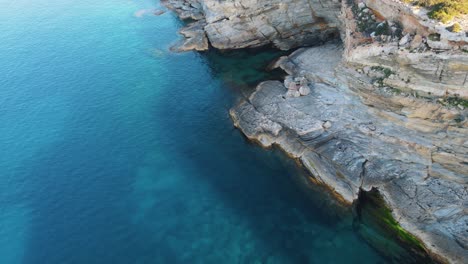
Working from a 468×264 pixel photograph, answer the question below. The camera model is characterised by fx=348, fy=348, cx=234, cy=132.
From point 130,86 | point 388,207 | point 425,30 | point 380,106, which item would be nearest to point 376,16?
point 425,30

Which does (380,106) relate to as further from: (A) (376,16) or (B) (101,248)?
(B) (101,248)

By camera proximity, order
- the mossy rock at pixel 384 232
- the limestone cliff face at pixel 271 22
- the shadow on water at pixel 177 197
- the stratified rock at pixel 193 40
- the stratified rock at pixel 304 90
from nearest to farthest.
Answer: the mossy rock at pixel 384 232 < the shadow on water at pixel 177 197 < the stratified rock at pixel 304 90 < the limestone cliff face at pixel 271 22 < the stratified rock at pixel 193 40

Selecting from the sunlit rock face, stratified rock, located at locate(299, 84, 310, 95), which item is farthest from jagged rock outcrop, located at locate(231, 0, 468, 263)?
the sunlit rock face

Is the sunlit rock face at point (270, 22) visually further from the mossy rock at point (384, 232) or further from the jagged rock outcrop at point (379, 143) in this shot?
the mossy rock at point (384, 232)

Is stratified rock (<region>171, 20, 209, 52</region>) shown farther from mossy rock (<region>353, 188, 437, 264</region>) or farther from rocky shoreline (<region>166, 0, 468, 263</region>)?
mossy rock (<region>353, 188, 437, 264</region>)

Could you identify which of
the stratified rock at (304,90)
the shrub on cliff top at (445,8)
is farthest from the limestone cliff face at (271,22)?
the shrub on cliff top at (445,8)

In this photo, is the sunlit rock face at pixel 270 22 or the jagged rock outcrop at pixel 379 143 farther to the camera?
the sunlit rock face at pixel 270 22

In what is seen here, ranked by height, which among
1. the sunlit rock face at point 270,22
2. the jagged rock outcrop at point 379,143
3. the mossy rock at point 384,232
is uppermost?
the sunlit rock face at point 270,22
